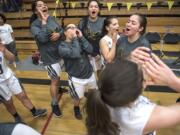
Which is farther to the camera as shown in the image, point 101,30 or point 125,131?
point 101,30

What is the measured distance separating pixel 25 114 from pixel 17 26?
485 cm

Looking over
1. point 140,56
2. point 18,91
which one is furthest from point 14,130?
point 18,91

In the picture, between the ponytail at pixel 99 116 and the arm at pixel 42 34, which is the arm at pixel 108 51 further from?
the ponytail at pixel 99 116

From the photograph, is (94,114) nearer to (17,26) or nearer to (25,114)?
(25,114)

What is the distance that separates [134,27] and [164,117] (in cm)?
189

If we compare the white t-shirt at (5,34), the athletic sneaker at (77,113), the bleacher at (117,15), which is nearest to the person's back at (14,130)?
the athletic sneaker at (77,113)

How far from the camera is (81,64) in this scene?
3.44 meters

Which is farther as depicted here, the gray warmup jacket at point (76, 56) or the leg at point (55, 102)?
the leg at point (55, 102)

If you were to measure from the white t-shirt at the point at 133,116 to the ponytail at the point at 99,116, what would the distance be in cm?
6

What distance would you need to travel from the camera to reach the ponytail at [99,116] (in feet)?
4.57

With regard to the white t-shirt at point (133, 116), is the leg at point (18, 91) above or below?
below

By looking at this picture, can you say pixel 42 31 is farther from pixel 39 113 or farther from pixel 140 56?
pixel 140 56

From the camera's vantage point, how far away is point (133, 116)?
4.83 feet

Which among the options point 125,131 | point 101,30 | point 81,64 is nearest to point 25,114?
point 81,64
